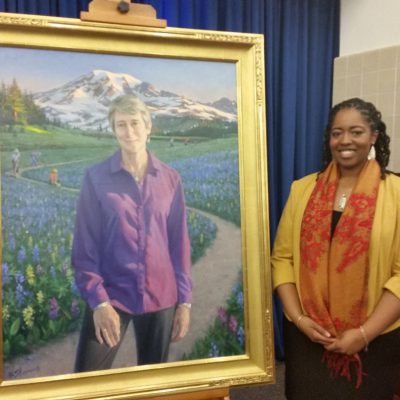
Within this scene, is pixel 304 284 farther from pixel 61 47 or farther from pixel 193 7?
pixel 193 7

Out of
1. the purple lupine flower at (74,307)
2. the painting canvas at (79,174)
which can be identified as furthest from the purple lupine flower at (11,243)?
the purple lupine flower at (74,307)

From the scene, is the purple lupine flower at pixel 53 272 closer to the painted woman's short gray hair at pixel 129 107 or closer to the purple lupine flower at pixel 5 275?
the purple lupine flower at pixel 5 275

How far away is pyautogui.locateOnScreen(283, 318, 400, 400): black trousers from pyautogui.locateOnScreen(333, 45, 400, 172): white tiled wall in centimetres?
121

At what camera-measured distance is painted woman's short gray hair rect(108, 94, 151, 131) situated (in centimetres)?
141

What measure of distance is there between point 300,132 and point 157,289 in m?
1.50

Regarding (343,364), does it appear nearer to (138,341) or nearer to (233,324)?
(233,324)

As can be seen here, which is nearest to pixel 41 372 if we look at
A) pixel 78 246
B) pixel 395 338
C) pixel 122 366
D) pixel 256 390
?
pixel 122 366

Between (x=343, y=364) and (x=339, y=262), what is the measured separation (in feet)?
1.13

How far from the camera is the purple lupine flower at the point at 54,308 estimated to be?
1.35 m

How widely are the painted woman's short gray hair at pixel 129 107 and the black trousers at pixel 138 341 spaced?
1.98 feet

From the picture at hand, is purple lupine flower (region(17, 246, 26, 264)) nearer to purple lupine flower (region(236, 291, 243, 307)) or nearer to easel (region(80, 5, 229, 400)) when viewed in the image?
easel (region(80, 5, 229, 400))

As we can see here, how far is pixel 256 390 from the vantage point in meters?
2.56

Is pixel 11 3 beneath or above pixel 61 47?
above
